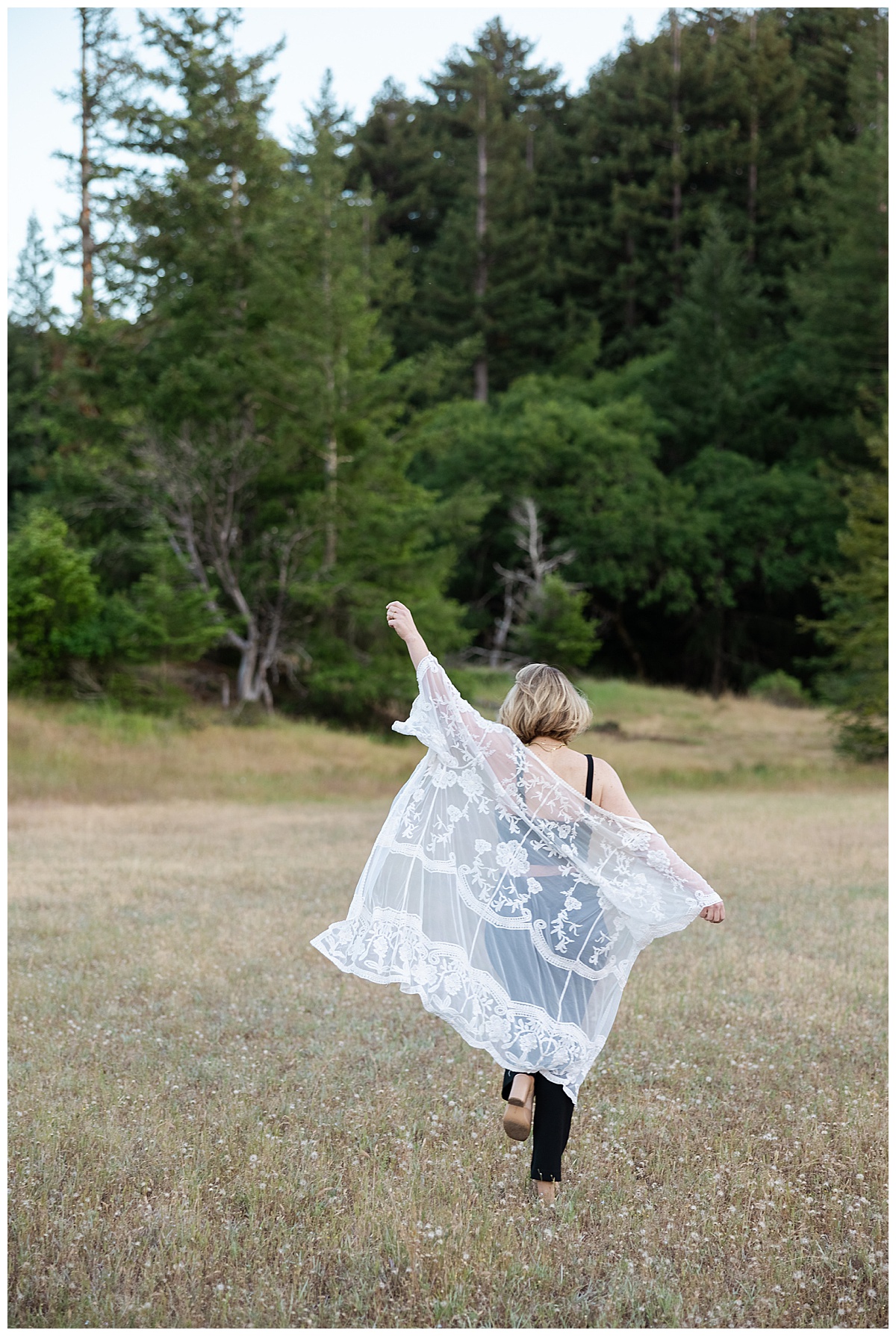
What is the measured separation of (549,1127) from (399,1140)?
0.80 metres

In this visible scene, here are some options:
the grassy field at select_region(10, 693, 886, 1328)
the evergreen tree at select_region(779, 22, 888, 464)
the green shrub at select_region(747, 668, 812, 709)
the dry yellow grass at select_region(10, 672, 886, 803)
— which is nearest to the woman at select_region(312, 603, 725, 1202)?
the grassy field at select_region(10, 693, 886, 1328)

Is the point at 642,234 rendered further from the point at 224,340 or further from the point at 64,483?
the point at 64,483

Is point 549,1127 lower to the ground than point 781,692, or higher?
lower

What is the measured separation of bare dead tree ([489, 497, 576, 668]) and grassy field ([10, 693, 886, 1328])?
27751 mm

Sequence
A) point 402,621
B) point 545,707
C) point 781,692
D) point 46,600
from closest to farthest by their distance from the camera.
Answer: point 545,707
point 402,621
point 46,600
point 781,692

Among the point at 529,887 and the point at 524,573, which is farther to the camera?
the point at 524,573

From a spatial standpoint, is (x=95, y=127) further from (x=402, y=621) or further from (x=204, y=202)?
(x=402, y=621)

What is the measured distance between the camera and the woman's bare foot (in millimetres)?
3857

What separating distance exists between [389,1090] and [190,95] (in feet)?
107

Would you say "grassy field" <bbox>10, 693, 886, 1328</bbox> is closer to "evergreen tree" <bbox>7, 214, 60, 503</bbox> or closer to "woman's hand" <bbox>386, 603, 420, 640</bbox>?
"woman's hand" <bbox>386, 603, 420, 640</bbox>

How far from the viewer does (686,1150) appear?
445cm

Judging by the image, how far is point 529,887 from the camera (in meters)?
4.30

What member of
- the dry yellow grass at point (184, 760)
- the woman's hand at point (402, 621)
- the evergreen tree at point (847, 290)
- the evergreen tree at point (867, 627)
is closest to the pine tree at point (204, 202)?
the dry yellow grass at point (184, 760)

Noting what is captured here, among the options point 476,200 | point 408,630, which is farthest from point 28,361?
point 408,630
